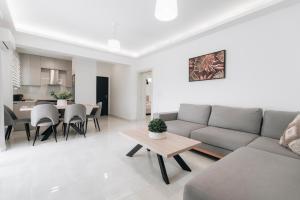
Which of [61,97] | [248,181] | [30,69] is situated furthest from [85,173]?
[30,69]

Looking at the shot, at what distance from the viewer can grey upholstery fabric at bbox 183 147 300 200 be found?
91 centimetres

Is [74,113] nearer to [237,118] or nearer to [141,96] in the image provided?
[141,96]

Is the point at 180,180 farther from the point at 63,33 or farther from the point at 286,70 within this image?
the point at 63,33

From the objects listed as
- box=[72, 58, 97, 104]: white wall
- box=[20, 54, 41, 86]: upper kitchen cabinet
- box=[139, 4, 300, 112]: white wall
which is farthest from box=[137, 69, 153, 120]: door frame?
box=[20, 54, 41, 86]: upper kitchen cabinet

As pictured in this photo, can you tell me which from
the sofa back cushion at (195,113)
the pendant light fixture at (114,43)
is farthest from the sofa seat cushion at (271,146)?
the pendant light fixture at (114,43)

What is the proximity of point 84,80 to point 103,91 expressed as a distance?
1.73 meters

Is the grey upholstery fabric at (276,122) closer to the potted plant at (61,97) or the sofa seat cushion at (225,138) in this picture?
the sofa seat cushion at (225,138)

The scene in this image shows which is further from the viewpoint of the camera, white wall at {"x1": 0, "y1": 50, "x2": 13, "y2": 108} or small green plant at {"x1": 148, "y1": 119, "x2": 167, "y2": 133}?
white wall at {"x1": 0, "y1": 50, "x2": 13, "y2": 108}

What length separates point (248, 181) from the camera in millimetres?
1039

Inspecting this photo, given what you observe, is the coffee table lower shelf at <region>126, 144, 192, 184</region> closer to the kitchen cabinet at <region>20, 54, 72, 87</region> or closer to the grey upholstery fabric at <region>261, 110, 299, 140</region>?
the grey upholstery fabric at <region>261, 110, 299, 140</region>

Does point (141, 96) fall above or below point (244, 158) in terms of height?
above

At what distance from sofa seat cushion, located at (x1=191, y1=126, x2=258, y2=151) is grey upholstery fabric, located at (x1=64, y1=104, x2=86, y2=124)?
2571 millimetres

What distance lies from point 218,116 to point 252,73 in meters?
1.00

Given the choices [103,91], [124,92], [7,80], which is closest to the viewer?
[7,80]
